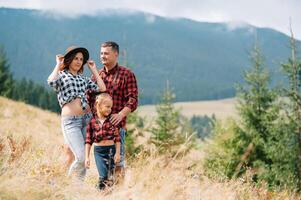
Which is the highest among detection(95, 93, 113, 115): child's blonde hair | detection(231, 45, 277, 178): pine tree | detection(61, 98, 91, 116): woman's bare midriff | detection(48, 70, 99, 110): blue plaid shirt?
detection(48, 70, 99, 110): blue plaid shirt

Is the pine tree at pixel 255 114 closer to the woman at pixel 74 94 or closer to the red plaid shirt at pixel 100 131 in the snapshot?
the woman at pixel 74 94

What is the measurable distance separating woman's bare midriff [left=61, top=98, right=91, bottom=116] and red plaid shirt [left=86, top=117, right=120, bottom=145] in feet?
0.87

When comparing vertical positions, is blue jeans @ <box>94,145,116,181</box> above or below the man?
below

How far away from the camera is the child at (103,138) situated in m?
5.89

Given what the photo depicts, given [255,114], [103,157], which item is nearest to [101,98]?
[103,157]

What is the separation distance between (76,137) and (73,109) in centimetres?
38

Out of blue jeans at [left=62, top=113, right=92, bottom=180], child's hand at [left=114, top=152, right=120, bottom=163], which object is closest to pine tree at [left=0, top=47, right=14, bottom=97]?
blue jeans at [left=62, top=113, right=92, bottom=180]

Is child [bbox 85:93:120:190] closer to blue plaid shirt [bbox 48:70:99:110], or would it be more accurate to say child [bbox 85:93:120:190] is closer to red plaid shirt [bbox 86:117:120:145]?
red plaid shirt [bbox 86:117:120:145]

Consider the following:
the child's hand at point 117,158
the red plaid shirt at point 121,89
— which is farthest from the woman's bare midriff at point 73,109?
the child's hand at point 117,158

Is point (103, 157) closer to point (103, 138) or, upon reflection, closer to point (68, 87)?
point (103, 138)

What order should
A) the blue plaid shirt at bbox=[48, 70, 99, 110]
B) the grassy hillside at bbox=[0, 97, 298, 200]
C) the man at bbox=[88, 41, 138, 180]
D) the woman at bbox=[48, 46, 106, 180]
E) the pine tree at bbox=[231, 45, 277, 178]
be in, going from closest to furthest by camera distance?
the grassy hillside at bbox=[0, 97, 298, 200] → the woman at bbox=[48, 46, 106, 180] → the blue plaid shirt at bbox=[48, 70, 99, 110] → the man at bbox=[88, 41, 138, 180] → the pine tree at bbox=[231, 45, 277, 178]

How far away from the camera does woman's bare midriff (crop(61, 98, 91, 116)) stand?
6129mm

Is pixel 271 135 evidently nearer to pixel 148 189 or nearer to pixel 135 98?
pixel 135 98

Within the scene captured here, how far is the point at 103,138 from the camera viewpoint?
5910 millimetres
